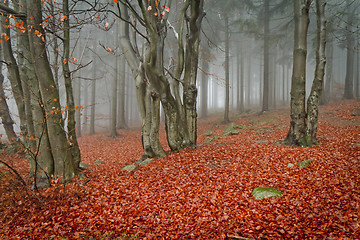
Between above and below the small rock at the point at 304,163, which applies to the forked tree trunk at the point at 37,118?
above

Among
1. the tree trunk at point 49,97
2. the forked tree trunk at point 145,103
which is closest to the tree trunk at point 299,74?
the forked tree trunk at point 145,103

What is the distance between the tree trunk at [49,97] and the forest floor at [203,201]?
657 mm

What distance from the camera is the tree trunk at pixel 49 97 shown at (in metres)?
5.22

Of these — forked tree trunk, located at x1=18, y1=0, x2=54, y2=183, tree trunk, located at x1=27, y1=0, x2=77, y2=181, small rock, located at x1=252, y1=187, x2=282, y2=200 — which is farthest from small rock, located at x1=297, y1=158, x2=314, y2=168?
forked tree trunk, located at x1=18, y1=0, x2=54, y2=183

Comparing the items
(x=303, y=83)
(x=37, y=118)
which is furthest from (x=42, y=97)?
(x=303, y=83)

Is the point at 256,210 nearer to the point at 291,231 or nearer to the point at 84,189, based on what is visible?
the point at 291,231

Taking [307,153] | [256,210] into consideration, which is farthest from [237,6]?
[256,210]

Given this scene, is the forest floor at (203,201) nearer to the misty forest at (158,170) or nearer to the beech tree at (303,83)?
the misty forest at (158,170)

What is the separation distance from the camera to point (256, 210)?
4.36 meters

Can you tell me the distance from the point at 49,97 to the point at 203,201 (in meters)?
4.96

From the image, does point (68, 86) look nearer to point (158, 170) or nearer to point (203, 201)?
point (158, 170)

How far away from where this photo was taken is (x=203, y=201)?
4.89m

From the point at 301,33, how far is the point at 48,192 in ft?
32.7

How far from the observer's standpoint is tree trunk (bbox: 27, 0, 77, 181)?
17.1ft
